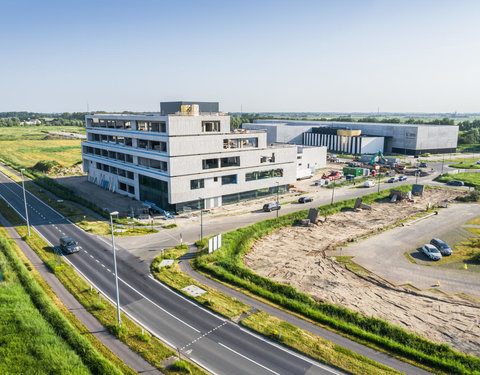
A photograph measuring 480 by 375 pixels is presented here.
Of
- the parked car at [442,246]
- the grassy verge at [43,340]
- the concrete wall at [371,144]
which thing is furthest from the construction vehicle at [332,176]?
the grassy verge at [43,340]

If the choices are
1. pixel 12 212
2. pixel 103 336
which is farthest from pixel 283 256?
pixel 12 212

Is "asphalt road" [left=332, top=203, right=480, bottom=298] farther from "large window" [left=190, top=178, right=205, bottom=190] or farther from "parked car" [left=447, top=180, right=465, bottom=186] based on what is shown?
"large window" [left=190, top=178, right=205, bottom=190]

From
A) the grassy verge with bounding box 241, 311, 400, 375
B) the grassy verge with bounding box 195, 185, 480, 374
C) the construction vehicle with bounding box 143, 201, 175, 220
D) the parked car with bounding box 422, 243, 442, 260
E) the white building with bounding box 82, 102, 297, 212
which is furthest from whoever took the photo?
the white building with bounding box 82, 102, 297, 212

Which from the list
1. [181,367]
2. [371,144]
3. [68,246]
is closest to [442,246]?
[181,367]

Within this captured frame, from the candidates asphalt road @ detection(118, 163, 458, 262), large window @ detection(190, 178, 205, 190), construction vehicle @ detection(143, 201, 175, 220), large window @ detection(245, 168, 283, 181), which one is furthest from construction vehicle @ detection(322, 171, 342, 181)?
construction vehicle @ detection(143, 201, 175, 220)

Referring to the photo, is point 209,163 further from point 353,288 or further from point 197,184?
point 353,288

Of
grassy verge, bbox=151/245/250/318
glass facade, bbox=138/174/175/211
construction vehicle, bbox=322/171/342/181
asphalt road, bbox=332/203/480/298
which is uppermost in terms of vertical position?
glass facade, bbox=138/174/175/211

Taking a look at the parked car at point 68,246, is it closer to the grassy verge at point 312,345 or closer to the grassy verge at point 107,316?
the grassy verge at point 107,316
